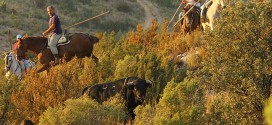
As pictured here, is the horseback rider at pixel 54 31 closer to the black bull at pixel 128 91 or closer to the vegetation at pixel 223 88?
the black bull at pixel 128 91

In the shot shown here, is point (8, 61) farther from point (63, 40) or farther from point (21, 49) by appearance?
point (63, 40)

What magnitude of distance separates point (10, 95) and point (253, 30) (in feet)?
16.6

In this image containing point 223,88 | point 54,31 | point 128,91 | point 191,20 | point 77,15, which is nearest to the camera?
point 223,88

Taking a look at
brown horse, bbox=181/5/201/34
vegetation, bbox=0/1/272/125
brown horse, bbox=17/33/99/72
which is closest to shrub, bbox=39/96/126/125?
vegetation, bbox=0/1/272/125

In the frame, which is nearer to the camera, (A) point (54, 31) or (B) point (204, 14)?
(A) point (54, 31)

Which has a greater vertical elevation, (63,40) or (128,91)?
(128,91)

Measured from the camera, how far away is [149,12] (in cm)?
4116

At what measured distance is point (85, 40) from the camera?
1561 centimetres

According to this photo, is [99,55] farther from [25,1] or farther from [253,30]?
[25,1]

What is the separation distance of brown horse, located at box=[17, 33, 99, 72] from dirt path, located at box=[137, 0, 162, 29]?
2040 cm

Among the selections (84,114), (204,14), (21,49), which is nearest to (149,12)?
(204,14)

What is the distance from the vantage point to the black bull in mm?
9367

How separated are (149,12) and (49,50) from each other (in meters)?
26.6

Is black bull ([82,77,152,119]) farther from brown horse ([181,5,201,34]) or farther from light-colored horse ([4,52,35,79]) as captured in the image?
brown horse ([181,5,201,34])
